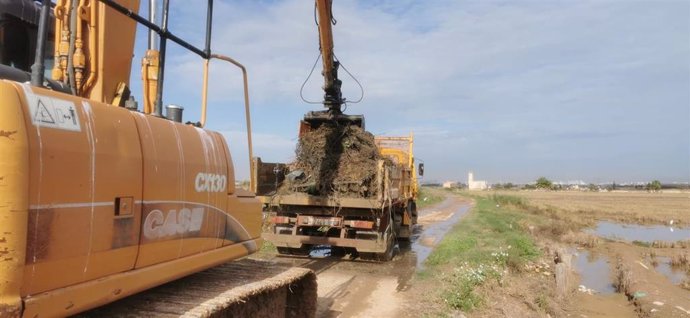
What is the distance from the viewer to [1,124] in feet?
7.46

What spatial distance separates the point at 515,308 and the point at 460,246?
17.7ft

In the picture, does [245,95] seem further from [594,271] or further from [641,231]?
[641,231]

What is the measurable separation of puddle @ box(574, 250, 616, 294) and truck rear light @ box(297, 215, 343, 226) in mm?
6882

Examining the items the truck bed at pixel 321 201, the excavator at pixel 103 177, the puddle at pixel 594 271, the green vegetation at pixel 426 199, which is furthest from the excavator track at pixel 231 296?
the green vegetation at pixel 426 199

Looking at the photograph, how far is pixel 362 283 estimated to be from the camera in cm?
900

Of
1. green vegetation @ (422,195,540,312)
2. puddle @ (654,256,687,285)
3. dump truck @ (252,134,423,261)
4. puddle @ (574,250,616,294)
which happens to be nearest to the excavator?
green vegetation @ (422,195,540,312)

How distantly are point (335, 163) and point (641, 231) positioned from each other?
85.0 feet

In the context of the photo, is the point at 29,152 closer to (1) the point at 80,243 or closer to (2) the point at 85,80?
(1) the point at 80,243

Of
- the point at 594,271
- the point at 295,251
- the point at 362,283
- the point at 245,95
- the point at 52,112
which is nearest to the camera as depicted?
the point at 52,112

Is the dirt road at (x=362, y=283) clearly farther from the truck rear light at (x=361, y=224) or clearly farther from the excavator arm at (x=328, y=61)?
the excavator arm at (x=328, y=61)

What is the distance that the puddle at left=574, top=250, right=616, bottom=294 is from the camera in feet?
43.7

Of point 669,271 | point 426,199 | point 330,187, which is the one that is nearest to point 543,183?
point 426,199

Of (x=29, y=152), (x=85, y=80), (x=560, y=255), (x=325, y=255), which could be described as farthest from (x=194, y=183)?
(x=560, y=255)

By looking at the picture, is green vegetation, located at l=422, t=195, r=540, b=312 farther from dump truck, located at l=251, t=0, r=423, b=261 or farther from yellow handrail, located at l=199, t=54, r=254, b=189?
yellow handrail, located at l=199, t=54, r=254, b=189
